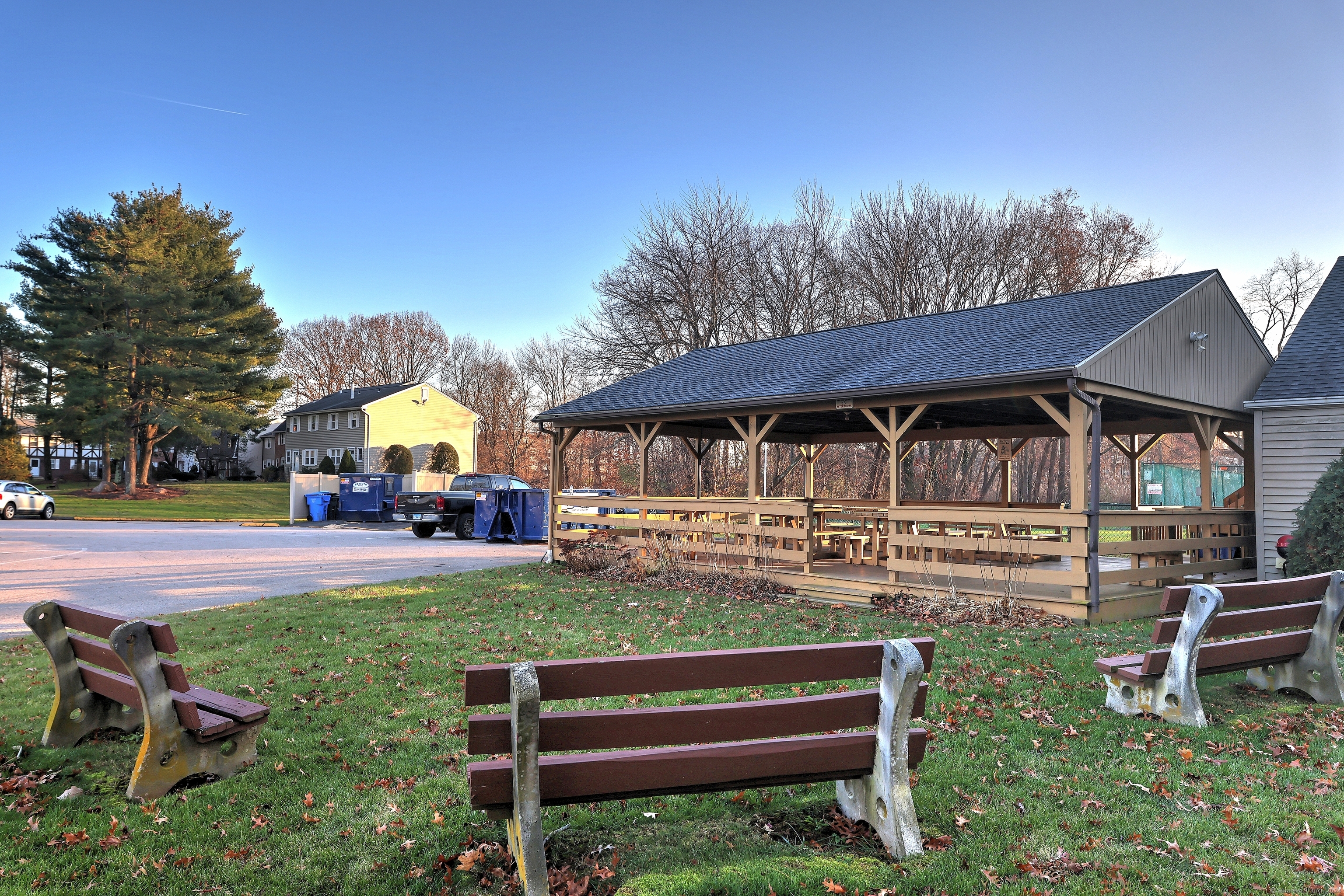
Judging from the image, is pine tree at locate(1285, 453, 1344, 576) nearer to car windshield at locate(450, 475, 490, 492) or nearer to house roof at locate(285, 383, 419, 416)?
car windshield at locate(450, 475, 490, 492)

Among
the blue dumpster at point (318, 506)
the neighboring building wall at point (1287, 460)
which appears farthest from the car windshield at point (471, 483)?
the neighboring building wall at point (1287, 460)

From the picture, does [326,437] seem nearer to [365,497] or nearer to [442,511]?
[365,497]

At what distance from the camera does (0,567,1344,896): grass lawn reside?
2900mm

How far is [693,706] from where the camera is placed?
284 cm

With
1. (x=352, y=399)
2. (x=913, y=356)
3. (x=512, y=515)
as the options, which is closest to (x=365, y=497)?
(x=512, y=515)

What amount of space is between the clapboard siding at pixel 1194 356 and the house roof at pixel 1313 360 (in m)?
0.32

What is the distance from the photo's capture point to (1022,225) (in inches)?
1114

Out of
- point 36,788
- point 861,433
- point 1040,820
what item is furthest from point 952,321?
point 36,788

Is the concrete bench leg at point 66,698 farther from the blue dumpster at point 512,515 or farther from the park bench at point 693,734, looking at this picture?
the blue dumpster at point 512,515

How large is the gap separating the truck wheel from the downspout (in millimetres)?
16749

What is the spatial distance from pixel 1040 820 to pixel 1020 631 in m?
5.35

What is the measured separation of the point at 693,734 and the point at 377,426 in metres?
44.3

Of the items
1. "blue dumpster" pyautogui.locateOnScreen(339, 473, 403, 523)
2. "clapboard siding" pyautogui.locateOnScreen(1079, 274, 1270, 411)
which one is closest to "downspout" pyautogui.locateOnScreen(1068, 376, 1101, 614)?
"clapboard siding" pyautogui.locateOnScreen(1079, 274, 1270, 411)

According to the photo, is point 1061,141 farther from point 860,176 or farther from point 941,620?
point 941,620
